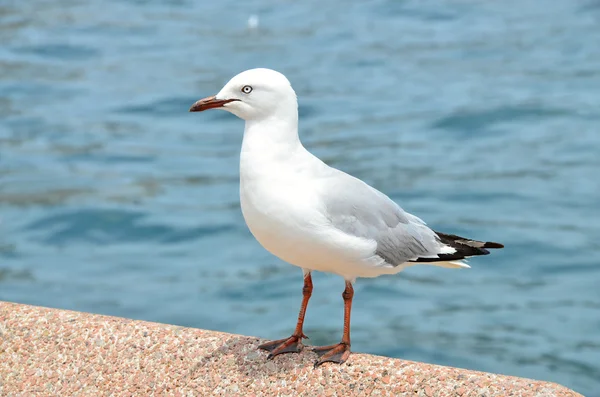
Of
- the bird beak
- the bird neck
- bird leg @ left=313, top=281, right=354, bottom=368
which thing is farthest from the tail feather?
the bird beak

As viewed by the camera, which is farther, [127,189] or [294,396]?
[127,189]

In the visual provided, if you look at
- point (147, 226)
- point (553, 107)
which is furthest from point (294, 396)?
point (553, 107)

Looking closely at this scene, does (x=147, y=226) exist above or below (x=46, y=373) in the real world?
below

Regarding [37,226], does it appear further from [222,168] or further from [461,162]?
[461,162]

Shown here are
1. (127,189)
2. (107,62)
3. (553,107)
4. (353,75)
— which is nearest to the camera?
(127,189)

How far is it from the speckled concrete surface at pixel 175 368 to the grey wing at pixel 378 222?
0.46 metres

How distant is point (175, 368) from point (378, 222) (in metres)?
1.05

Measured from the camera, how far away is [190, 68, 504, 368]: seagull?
4121 mm

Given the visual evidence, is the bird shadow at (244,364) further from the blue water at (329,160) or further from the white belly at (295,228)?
the blue water at (329,160)

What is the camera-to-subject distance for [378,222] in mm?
4453

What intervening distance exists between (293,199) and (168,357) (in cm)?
98

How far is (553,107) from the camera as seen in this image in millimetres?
13672

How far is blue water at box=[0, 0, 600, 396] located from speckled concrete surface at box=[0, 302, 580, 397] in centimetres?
427

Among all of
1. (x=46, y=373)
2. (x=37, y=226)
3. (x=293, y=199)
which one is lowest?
(x=37, y=226)
